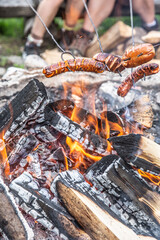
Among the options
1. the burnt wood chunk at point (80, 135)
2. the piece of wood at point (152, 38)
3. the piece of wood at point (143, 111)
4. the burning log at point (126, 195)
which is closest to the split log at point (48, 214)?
the burning log at point (126, 195)

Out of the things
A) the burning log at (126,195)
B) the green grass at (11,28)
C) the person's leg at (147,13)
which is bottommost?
the burning log at (126,195)

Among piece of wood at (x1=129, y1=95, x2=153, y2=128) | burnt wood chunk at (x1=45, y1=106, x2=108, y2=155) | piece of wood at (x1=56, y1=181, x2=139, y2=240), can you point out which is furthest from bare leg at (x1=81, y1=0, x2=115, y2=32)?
piece of wood at (x1=56, y1=181, x2=139, y2=240)

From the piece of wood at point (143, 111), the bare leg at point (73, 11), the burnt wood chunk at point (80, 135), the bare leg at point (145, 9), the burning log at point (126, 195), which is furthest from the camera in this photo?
the bare leg at point (145, 9)

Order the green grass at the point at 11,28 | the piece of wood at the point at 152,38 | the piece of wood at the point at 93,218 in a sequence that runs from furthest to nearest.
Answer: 1. the green grass at the point at 11,28
2. the piece of wood at the point at 152,38
3. the piece of wood at the point at 93,218

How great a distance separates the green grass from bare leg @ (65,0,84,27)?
124 centimetres

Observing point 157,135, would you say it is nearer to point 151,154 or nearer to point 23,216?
point 151,154

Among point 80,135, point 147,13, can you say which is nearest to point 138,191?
point 80,135

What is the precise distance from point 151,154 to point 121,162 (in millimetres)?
218

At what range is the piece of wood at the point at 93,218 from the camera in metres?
1.32

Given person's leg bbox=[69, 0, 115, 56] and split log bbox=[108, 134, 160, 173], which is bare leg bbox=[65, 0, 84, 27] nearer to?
person's leg bbox=[69, 0, 115, 56]

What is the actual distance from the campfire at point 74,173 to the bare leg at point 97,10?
2.27 meters

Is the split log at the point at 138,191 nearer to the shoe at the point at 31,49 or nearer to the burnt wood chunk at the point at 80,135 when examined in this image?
the burnt wood chunk at the point at 80,135

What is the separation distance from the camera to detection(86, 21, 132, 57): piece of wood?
367cm

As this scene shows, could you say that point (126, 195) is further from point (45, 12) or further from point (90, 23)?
point (45, 12)
